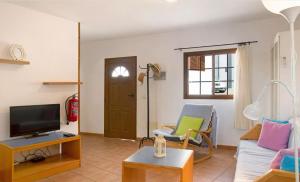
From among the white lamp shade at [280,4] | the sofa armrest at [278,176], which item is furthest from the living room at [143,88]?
the white lamp shade at [280,4]

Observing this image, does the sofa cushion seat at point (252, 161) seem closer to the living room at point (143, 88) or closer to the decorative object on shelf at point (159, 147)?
the living room at point (143, 88)

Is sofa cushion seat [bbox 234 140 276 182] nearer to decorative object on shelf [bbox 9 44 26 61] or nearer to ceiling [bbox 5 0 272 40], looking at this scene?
ceiling [bbox 5 0 272 40]

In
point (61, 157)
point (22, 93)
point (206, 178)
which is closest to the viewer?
point (206, 178)

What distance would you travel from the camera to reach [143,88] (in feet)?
17.1

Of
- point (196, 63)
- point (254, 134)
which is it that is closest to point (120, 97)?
point (196, 63)

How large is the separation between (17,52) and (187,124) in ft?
9.23

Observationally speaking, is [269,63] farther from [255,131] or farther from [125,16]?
[125,16]

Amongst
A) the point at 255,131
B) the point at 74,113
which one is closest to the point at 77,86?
the point at 74,113

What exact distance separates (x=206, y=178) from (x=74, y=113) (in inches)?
87.8

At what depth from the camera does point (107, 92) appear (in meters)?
5.66

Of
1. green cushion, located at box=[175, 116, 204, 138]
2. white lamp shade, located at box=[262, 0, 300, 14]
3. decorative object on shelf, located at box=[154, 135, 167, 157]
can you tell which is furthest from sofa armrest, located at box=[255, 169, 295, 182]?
green cushion, located at box=[175, 116, 204, 138]

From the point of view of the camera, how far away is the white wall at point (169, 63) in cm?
412

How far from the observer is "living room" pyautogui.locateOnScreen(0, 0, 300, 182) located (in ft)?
9.82

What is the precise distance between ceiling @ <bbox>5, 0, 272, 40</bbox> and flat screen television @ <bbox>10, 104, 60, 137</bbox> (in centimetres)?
145
